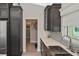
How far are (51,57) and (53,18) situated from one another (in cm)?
44

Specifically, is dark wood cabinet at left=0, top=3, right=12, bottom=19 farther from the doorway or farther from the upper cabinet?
the upper cabinet

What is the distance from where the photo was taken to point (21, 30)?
1.47 meters

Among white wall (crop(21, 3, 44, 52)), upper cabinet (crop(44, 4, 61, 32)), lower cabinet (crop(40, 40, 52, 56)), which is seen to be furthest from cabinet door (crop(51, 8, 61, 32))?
lower cabinet (crop(40, 40, 52, 56))

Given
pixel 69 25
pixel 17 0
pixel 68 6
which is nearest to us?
pixel 17 0

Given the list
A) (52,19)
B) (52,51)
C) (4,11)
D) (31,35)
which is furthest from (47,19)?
(4,11)

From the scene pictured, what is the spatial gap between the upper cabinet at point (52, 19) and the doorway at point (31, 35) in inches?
5.0

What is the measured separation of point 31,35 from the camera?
4.96ft

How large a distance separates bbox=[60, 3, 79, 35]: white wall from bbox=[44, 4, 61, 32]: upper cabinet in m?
0.05

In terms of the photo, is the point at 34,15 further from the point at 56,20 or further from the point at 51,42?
the point at 51,42

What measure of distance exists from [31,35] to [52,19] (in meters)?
0.30

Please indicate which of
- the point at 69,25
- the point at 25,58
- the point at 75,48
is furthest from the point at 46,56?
the point at 69,25

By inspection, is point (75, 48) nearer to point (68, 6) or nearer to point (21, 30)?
point (68, 6)

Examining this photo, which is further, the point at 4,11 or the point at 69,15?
the point at 69,15

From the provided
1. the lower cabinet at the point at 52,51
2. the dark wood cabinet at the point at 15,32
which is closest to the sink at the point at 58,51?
the lower cabinet at the point at 52,51
